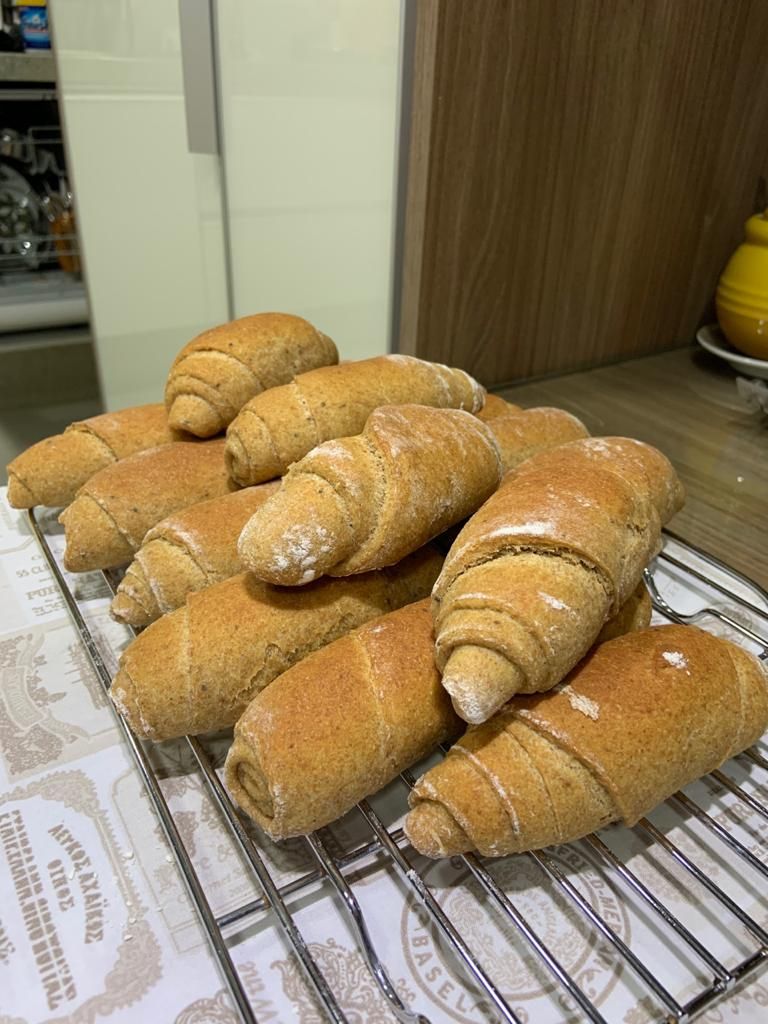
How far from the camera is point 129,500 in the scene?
842 mm

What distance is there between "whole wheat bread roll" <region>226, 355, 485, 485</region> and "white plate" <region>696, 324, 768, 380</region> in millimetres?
849

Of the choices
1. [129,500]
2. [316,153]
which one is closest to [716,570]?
[129,500]

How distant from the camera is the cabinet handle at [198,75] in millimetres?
1570

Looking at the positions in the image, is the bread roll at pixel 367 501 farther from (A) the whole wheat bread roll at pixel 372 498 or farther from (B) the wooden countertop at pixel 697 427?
(B) the wooden countertop at pixel 697 427

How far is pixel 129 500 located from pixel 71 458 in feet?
0.53

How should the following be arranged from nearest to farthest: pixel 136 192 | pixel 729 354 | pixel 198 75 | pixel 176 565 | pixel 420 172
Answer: pixel 176 565 → pixel 420 172 → pixel 729 354 → pixel 198 75 → pixel 136 192

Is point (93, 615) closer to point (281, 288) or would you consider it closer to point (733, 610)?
point (733, 610)

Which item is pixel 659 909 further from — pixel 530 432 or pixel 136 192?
pixel 136 192

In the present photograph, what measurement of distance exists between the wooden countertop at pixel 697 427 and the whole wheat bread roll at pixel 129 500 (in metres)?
0.65

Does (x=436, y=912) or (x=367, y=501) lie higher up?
(x=367, y=501)

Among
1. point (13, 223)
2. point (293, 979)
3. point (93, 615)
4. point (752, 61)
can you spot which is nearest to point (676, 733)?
point (293, 979)

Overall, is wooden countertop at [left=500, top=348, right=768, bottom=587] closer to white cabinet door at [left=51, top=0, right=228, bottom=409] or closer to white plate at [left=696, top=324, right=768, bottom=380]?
white plate at [left=696, top=324, right=768, bottom=380]

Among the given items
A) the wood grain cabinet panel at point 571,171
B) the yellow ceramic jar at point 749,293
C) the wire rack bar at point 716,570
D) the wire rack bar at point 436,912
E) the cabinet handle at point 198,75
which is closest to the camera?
the wire rack bar at point 436,912

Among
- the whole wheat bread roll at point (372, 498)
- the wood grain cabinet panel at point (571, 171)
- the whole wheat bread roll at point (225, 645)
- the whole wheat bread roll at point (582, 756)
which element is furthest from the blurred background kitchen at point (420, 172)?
the whole wheat bread roll at point (582, 756)
